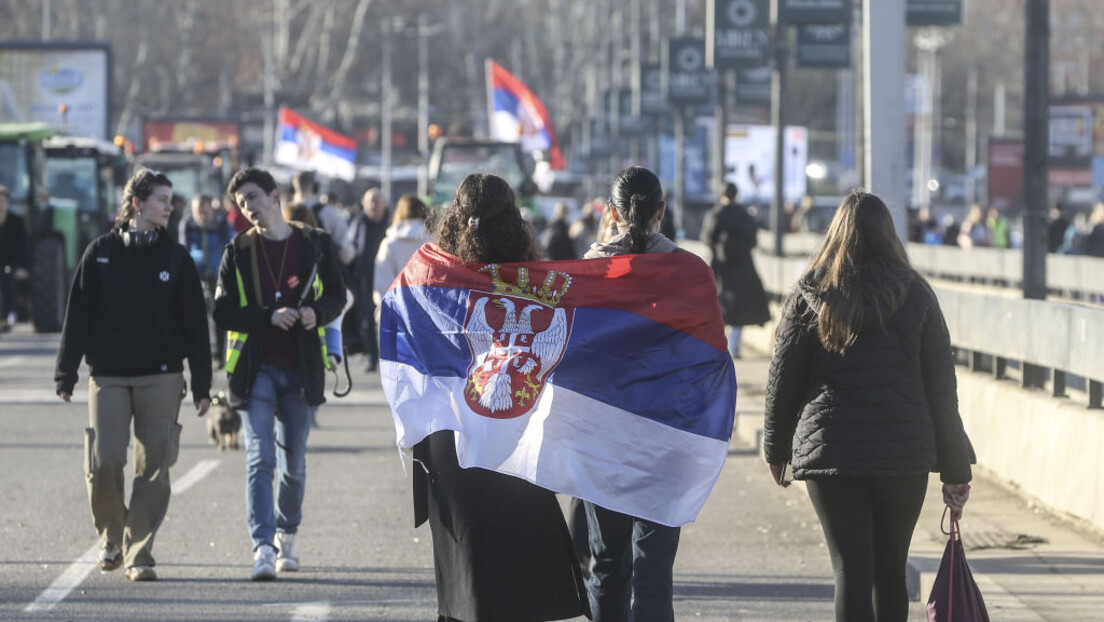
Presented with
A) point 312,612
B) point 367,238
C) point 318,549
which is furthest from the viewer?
point 367,238

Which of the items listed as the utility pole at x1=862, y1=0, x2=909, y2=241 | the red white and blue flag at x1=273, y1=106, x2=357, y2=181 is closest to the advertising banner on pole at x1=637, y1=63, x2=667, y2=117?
the red white and blue flag at x1=273, y1=106, x2=357, y2=181

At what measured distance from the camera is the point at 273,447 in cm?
882

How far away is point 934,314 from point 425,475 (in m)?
1.60

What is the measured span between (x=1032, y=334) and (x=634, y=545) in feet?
17.4

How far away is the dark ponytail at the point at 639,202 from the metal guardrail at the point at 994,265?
16044mm

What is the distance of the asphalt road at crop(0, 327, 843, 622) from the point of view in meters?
8.23

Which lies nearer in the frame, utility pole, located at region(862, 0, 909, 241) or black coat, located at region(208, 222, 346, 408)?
black coat, located at region(208, 222, 346, 408)

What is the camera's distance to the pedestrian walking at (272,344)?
8.73 m

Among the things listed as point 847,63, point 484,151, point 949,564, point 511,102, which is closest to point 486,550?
point 949,564

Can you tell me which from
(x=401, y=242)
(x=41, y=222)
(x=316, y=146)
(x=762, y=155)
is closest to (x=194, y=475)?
(x=401, y=242)

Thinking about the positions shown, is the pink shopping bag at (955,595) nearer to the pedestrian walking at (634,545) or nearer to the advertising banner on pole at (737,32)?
the pedestrian walking at (634,545)

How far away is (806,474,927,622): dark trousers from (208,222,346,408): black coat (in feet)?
10.2

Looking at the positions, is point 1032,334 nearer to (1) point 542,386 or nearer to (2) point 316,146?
(1) point 542,386

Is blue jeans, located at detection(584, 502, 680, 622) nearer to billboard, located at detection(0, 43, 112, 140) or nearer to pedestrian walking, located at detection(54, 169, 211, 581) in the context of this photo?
pedestrian walking, located at detection(54, 169, 211, 581)
